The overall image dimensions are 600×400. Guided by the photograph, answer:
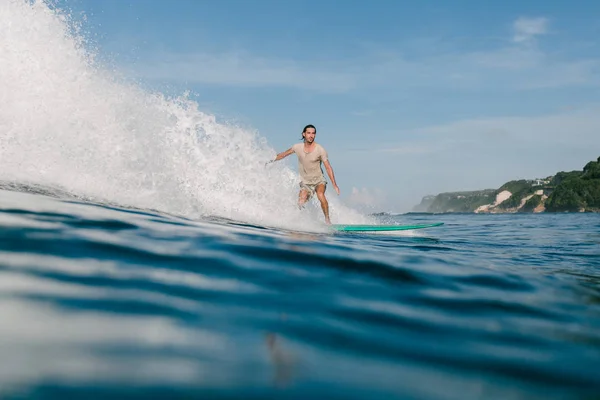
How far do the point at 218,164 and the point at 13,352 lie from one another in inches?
403

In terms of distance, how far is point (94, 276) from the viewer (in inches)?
142

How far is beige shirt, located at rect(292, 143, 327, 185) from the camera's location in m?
13.2

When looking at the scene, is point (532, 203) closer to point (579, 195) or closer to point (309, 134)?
point (579, 195)

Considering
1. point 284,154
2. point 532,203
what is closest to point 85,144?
point 284,154

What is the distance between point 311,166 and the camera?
524 inches

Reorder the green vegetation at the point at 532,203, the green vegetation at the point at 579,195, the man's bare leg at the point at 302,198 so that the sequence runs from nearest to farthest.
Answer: the man's bare leg at the point at 302,198 < the green vegetation at the point at 579,195 < the green vegetation at the point at 532,203

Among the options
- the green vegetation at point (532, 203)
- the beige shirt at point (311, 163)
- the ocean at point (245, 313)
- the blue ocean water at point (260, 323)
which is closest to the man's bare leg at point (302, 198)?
the beige shirt at point (311, 163)

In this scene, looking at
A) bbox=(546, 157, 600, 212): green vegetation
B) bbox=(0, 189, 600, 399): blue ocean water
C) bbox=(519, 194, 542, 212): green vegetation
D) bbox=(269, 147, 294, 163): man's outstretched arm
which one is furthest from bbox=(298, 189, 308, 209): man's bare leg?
bbox=(519, 194, 542, 212): green vegetation

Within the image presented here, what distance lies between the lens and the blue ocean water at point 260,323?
2.24m

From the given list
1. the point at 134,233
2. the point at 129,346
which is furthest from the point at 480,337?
the point at 134,233

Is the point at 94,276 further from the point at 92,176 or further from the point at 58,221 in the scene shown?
the point at 92,176

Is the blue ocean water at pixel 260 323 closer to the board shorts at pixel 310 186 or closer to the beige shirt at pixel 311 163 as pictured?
the beige shirt at pixel 311 163

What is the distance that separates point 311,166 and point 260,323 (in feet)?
34.1

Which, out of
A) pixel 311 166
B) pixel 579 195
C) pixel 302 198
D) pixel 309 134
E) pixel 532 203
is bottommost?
pixel 302 198
